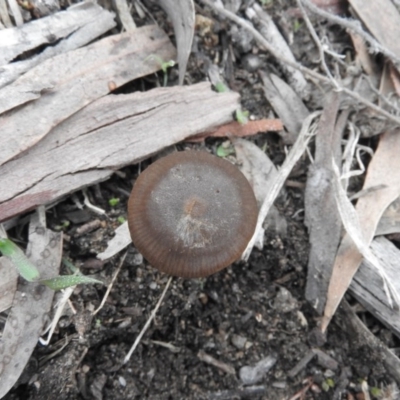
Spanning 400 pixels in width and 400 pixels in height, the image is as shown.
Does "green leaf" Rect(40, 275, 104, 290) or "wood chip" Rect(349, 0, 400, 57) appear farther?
"wood chip" Rect(349, 0, 400, 57)

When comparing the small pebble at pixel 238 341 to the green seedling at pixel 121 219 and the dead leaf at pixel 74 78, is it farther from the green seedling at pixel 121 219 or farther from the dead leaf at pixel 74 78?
the dead leaf at pixel 74 78

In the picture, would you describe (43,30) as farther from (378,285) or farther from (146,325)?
(378,285)

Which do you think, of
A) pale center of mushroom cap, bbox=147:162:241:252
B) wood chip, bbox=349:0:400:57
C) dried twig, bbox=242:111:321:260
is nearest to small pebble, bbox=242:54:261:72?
dried twig, bbox=242:111:321:260

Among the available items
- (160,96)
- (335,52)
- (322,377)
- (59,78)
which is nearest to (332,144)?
(335,52)

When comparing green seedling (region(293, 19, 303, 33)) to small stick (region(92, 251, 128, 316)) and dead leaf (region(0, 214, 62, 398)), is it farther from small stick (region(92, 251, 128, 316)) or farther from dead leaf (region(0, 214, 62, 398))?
dead leaf (region(0, 214, 62, 398))

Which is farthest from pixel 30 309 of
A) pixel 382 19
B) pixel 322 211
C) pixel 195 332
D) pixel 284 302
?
pixel 382 19

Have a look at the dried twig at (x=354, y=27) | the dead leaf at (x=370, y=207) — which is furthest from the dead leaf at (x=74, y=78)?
the dead leaf at (x=370, y=207)

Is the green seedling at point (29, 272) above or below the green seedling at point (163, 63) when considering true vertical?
below
